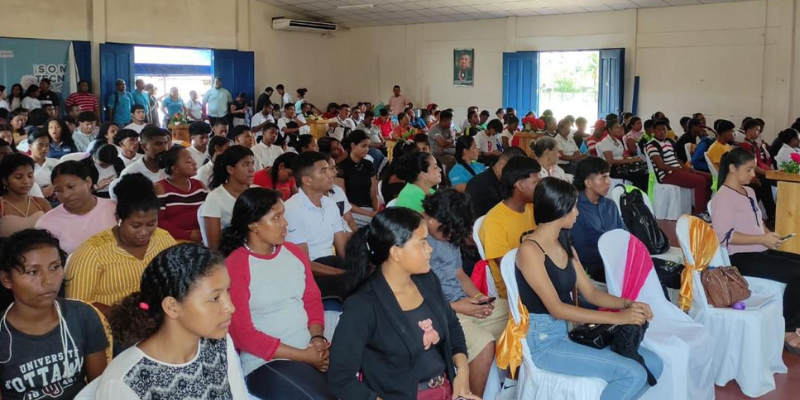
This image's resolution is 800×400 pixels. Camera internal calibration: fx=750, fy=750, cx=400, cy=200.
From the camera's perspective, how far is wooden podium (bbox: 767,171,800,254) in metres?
5.26

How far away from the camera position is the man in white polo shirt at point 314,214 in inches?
158

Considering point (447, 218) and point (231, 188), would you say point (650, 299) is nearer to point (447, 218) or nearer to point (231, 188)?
point (447, 218)

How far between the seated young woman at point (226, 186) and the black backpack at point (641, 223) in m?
2.22

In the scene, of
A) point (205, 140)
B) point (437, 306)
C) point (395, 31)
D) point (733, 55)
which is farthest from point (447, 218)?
point (395, 31)

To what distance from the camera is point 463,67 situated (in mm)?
15359

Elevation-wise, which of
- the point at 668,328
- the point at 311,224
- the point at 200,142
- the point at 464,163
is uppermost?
the point at 200,142

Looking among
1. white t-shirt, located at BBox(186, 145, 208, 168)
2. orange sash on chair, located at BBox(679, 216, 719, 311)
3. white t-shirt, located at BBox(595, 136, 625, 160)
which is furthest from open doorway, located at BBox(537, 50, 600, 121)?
orange sash on chair, located at BBox(679, 216, 719, 311)

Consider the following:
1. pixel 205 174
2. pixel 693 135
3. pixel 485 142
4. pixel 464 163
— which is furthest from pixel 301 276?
pixel 693 135

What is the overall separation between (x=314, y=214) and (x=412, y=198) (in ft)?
1.82

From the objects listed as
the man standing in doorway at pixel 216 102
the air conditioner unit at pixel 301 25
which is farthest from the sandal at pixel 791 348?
the air conditioner unit at pixel 301 25

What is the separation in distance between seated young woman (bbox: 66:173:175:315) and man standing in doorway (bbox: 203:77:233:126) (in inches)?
438

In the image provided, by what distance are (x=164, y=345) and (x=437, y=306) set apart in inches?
36.2

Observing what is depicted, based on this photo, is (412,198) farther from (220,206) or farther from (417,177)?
(220,206)

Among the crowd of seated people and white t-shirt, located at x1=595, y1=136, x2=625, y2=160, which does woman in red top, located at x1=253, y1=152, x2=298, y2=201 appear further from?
white t-shirt, located at x1=595, y1=136, x2=625, y2=160
